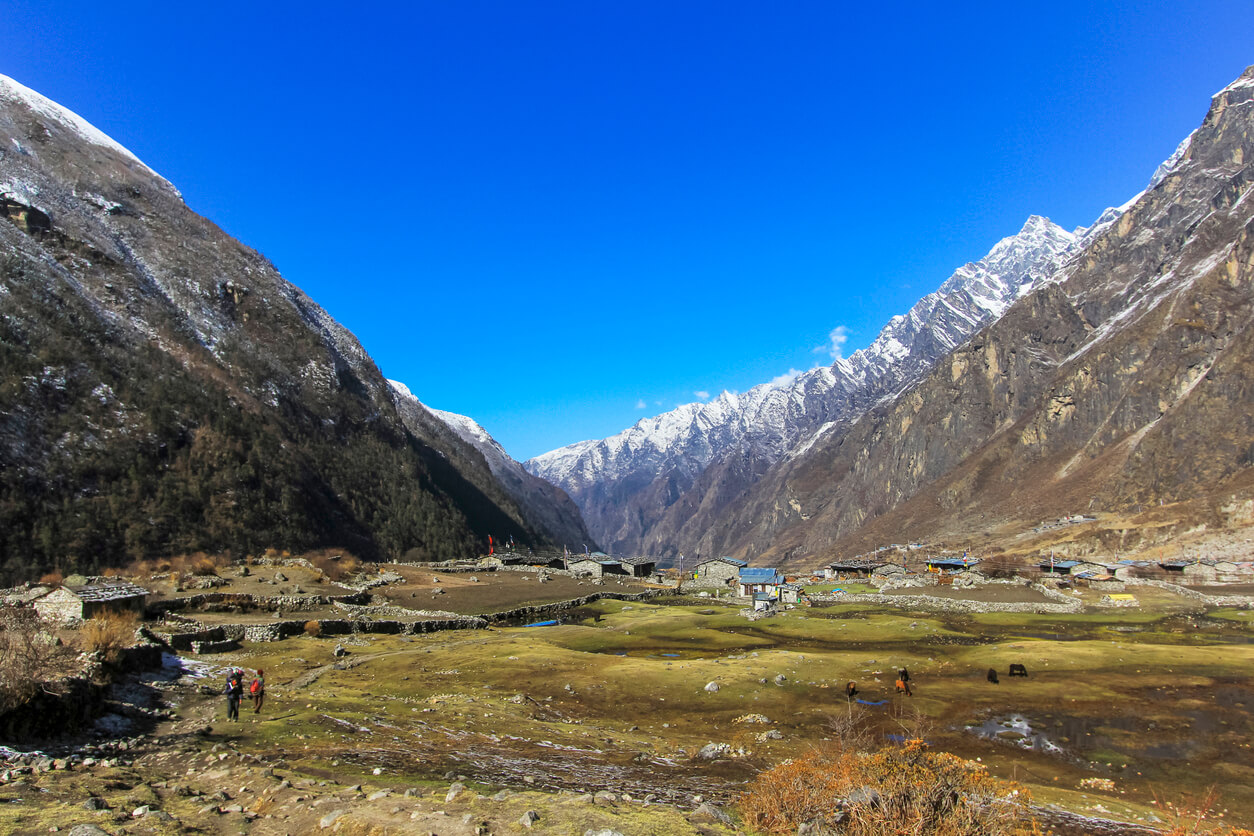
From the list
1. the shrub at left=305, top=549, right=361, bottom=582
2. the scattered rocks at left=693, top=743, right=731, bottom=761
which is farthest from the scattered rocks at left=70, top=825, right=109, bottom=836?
the shrub at left=305, top=549, right=361, bottom=582

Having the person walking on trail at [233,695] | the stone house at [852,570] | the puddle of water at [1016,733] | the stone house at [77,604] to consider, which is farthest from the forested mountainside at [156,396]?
the stone house at [852,570]

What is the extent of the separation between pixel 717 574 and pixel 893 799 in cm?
13336

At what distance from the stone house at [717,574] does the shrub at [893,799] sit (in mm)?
126373

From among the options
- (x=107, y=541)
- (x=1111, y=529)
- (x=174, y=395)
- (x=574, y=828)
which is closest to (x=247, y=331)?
(x=174, y=395)

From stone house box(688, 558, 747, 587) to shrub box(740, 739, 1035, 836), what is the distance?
12637 cm

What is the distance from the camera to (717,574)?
14112 cm

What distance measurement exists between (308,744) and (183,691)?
32.4 ft

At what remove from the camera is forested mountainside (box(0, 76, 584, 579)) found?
8394cm

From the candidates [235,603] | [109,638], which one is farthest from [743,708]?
[235,603]

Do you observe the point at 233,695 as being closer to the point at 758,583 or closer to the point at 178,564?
the point at 178,564

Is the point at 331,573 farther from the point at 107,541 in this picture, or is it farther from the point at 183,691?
the point at 183,691

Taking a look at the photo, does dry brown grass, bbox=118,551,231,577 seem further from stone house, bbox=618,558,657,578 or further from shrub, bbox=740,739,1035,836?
stone house, bbox=618,558,657,578

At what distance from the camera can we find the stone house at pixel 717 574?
138 metres

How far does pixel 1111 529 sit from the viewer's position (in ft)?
526
